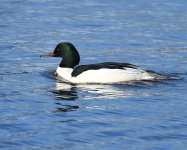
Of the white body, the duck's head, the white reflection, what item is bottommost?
the white reflection

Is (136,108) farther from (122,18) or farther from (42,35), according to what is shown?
(122,18)

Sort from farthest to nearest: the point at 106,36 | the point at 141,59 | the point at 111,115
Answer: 1. the point at 106,36
2. the point at 141,59
3. the point at 111,115

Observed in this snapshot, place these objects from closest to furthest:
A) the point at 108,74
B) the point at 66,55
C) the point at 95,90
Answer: the point at 95,90, the point at 108,74, the point at 66,55

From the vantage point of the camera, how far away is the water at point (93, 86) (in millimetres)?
15062

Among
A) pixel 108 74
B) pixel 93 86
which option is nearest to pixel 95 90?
pixel 93 86

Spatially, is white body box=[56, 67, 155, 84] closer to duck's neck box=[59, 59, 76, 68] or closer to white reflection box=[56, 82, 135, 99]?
white reflection box=[56, 82, 135, 99]

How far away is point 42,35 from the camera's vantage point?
26000 millimetres

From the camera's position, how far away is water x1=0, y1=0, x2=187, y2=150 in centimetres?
1506

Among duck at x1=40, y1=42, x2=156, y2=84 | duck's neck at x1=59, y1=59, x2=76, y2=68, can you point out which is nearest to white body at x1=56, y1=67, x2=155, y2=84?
duck at x1=40, y1=42, x2=156, y2=84

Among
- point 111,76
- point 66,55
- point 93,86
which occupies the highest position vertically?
point 66,55

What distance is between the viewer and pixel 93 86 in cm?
1994

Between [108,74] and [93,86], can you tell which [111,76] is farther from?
[93,86]

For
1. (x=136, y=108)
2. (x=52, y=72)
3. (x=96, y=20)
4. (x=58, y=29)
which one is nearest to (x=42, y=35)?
(x=58, y=29)

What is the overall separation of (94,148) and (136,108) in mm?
3142
